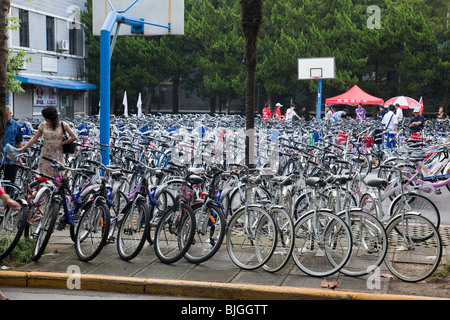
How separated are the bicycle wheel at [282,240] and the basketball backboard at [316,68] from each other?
20.3m

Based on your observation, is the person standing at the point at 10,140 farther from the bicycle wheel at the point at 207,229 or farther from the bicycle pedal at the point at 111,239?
the bicycle wheel at the point at 207,229

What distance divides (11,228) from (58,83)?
1005 inches

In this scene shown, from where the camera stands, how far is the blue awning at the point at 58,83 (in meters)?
27.7

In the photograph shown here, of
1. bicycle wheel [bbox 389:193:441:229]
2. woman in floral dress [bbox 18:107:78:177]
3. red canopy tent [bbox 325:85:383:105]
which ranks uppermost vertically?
red canopy tent [bbox 325:85:383:105]

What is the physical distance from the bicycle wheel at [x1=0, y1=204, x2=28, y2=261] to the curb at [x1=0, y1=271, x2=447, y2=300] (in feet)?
1.55

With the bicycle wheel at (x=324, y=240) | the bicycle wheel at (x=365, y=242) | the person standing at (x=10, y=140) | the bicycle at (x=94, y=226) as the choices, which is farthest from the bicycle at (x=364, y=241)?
the person standing at (x=10, y=140)

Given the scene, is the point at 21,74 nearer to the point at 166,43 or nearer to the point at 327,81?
the point at 166,43

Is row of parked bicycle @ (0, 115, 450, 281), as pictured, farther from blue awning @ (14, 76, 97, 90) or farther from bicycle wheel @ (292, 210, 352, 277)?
blue awning @ (14, 76, 97, 90)

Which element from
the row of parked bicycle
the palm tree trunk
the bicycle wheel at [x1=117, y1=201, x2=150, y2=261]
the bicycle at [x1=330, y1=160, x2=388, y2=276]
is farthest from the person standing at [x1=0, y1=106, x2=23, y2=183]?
the bicycle at [x1=330, y1=160, x2=388, y2=276]

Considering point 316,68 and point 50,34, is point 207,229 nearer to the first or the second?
point 316,68

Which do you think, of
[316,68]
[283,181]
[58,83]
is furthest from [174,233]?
[58,83]

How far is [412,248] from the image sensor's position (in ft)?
21.1

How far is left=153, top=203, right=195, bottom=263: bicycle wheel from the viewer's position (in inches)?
262

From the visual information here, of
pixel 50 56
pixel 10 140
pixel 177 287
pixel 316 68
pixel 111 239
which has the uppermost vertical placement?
pixel 50 56
